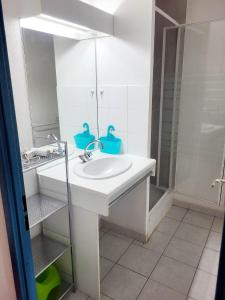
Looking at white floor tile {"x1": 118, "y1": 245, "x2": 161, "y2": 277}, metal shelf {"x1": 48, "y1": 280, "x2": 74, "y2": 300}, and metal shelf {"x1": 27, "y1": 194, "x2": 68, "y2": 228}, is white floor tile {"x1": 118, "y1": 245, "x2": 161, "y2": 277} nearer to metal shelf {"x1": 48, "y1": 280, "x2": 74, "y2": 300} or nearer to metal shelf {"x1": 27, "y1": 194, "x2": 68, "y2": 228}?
metal shelf {"x1": 48, "y1": 280, "x2": 74, "y2": 300}

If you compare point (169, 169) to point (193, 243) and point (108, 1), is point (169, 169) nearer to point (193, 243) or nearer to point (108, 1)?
point (193, 243)

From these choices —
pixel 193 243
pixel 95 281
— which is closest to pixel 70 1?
pixel 95 281

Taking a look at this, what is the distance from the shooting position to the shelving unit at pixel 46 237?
142 centimetres

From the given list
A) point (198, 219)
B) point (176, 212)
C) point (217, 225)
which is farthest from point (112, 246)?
point (217, 225)

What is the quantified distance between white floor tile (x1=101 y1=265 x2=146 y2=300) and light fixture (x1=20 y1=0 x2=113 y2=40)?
1.92 meters

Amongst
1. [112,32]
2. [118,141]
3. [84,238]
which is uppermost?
[112,32]

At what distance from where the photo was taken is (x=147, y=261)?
199 cm

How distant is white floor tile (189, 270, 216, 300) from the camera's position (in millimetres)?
1657

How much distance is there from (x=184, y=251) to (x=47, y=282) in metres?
1.24

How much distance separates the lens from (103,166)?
1982 mm

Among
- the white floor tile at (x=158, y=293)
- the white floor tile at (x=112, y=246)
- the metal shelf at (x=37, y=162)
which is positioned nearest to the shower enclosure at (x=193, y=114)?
the white floor tile at (x=112, y=246)

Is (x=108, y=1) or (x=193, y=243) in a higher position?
(x=108, y=1)

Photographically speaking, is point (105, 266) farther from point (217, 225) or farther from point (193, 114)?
point (193, 114)

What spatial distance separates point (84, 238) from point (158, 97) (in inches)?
64.2
